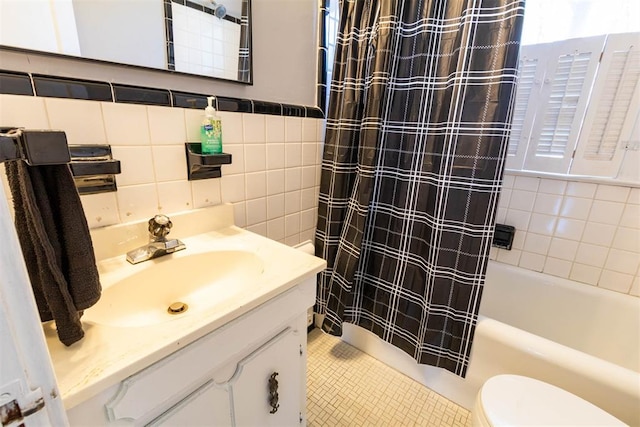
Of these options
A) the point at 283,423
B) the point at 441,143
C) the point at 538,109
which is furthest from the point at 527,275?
the point at 283,423

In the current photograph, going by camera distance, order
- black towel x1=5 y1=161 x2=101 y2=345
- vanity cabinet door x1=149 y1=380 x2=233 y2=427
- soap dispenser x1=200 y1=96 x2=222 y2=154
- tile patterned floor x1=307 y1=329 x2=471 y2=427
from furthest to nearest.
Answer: tile patterned floor x1=307 y1=329 x2=471 y2=427
soap dispenser x1=200 y1=96 x2=222 y2=154
vanity cabinet door x1=149 y1=380 x2=233 y2=427
black towel x1=5 y1=161 x2=101 y2=345

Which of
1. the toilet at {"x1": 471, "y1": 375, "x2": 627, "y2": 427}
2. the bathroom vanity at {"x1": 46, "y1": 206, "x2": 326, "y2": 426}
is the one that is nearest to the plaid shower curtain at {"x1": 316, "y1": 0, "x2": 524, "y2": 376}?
the toilet at {"x1": 471, "y1": 375, "x2": 627, "y2": 427}

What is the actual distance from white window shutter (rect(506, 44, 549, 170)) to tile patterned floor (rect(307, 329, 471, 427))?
1.28m

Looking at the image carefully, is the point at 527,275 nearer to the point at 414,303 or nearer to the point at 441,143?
the point at 414,303

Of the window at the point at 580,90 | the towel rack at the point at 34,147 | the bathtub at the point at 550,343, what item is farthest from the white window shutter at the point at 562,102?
the towel rack at the point at 34,147

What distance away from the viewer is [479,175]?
3.32ft

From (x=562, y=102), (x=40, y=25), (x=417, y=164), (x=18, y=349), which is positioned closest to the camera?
(x=18, y=349)

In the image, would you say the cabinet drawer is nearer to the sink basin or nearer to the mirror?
the sink basin

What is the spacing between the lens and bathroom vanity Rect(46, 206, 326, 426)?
0.47m

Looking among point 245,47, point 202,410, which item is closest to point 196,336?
point 202,410

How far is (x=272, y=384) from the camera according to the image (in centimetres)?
80

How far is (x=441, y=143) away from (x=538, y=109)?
0.80 metres

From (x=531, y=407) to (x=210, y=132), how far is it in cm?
128

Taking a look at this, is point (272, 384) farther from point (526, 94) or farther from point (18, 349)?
point (526, 94)
